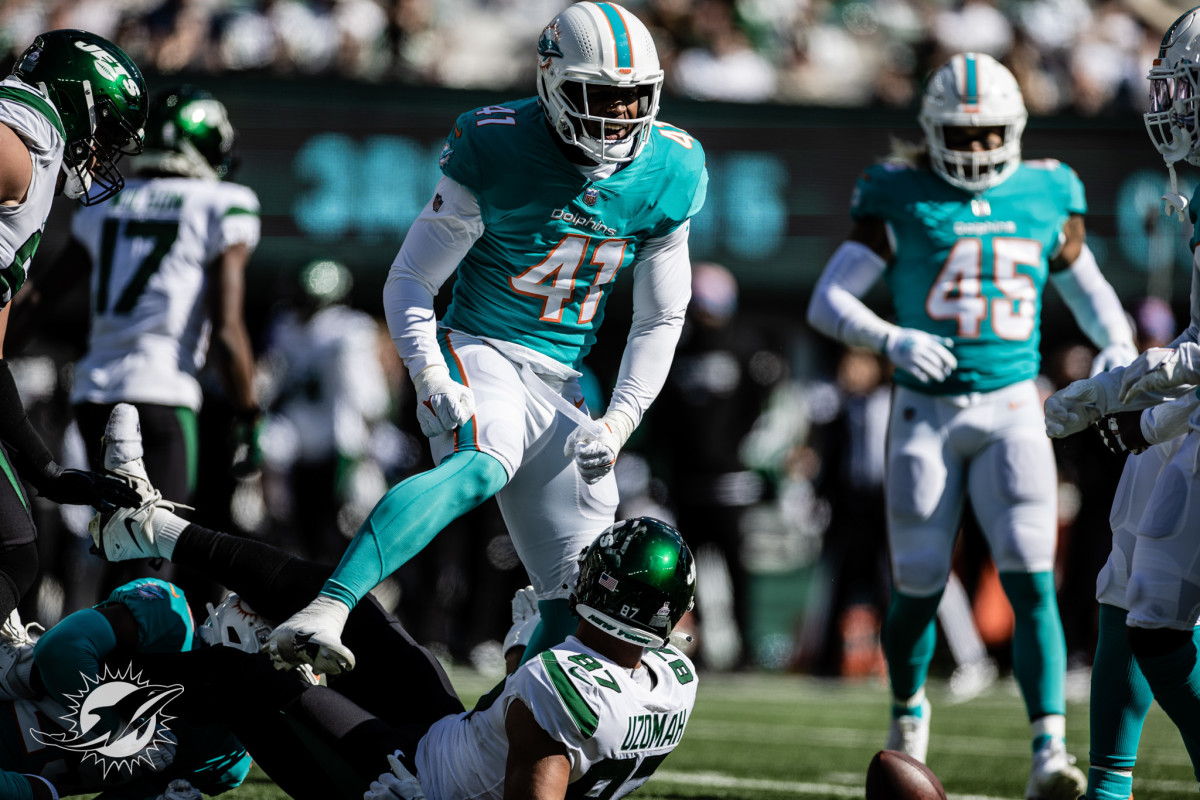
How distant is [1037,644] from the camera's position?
4.46 metres

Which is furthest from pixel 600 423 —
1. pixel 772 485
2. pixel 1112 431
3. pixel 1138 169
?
pixel 1138 169

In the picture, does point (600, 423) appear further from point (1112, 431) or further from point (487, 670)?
point (487, 670)

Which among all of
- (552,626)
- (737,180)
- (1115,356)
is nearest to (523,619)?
(552,626)

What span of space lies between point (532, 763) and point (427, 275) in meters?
1.40

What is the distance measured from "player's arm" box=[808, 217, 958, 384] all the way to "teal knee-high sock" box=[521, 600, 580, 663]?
1.52 meters

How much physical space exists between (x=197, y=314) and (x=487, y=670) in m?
3.73

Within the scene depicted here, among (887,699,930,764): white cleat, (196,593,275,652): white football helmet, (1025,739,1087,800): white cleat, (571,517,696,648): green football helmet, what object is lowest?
(887,699,930,764): white cleat

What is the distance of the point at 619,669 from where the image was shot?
9.55ft

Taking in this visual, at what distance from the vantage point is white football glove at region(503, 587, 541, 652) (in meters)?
3.98

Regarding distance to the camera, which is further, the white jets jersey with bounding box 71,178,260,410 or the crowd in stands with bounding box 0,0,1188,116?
the crowd in stands with bounding box 0,0,1188,116

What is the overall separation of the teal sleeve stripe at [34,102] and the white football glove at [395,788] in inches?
60.2

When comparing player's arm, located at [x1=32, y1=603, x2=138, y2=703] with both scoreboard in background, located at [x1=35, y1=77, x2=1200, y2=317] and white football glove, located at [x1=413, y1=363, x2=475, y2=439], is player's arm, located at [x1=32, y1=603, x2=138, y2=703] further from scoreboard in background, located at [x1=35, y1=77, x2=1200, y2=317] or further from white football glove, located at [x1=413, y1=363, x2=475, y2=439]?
scoreboard in background, located at [x1=35, y1=77, x2=1200, y2=317]

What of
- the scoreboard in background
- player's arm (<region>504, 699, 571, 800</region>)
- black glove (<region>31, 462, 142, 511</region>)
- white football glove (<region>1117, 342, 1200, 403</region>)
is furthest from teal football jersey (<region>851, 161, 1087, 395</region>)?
the scoreboard in background

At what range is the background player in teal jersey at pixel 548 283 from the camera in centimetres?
354
